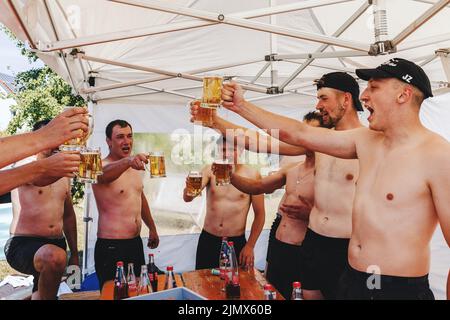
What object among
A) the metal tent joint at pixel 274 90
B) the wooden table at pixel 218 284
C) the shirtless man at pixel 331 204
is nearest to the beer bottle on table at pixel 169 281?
the wooden table at pixel 218 284

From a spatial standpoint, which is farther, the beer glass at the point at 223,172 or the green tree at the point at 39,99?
the green tree at the point at 39,99

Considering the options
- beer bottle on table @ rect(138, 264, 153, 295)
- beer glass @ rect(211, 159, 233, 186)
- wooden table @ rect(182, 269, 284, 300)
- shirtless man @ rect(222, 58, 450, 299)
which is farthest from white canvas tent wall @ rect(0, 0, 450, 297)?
wooden table @ rect(182, 269, 284, 300)

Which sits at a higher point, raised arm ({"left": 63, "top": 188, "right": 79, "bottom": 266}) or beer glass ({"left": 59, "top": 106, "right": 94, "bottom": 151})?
beer glass ({"left": 59, "top": 106, "right": 94, "bottom": 151})

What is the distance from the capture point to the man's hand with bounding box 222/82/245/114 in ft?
7.06

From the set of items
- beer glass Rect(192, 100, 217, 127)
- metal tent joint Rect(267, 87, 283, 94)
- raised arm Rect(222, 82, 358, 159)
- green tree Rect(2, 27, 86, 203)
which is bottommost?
raised arm Rect(222, 82, 358, 159)

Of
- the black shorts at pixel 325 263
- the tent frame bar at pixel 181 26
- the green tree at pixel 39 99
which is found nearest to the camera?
the tent frame bar at pixel 181 26

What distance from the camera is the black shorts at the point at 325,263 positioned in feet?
8.84

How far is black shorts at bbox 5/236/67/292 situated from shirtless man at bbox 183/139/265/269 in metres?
1.58

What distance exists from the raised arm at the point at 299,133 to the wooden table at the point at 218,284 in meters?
0.97

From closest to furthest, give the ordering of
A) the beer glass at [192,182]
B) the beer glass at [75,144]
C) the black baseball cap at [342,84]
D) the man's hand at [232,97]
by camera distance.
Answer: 1. the beer glass at [75,144]
2. the man's hand at [232,97]
3. the black baseball cap at [342,84]
4. the beer glass at [192,182]

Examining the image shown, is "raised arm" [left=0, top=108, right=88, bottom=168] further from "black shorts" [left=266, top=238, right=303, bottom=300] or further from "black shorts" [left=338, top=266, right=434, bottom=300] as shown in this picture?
"black shorts" [left=266, top=238, right=303, bottom=300]

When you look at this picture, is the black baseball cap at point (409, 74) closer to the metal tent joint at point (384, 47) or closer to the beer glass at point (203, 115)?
the metal tent joint at point (384, 47)

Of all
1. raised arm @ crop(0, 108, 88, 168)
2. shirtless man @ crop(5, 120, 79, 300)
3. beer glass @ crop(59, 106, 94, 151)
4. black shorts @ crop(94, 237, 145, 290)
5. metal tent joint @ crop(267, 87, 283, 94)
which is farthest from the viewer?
black shorts @ crop(94, 237, 145, 290)

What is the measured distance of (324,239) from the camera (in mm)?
2740
